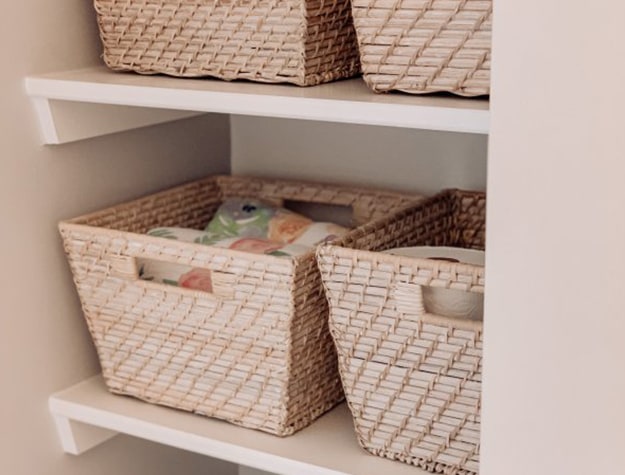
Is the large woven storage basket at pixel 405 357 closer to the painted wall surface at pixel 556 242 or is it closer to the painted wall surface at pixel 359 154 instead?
the painted wall surface at pixel 556 242

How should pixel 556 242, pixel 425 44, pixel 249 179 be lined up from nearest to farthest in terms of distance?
pixel 556 242 → pixel 425 44 → pixel 249 179

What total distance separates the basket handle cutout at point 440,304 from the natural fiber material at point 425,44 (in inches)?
7.7

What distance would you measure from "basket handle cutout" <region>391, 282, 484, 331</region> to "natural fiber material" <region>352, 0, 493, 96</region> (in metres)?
0.20

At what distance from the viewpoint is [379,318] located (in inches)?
39.4

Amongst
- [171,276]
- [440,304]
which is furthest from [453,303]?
[171,276]

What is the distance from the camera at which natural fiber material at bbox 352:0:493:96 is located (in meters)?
0.91

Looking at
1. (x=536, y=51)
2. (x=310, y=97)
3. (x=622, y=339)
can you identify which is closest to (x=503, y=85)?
(x=536, y=51)

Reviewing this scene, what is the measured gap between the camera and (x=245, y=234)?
51.1 inches

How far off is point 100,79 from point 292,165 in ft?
1.22

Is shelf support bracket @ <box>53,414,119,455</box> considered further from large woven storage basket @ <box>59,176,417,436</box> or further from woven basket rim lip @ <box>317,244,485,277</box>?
woven basket rim lip @ <box>317,244,485,277</box>

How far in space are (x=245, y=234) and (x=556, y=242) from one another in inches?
25.7

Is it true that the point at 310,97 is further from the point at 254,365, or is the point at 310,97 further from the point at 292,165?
the point at 292,165

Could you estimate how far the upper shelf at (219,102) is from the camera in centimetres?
90

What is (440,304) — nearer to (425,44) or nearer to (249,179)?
(425,44)
